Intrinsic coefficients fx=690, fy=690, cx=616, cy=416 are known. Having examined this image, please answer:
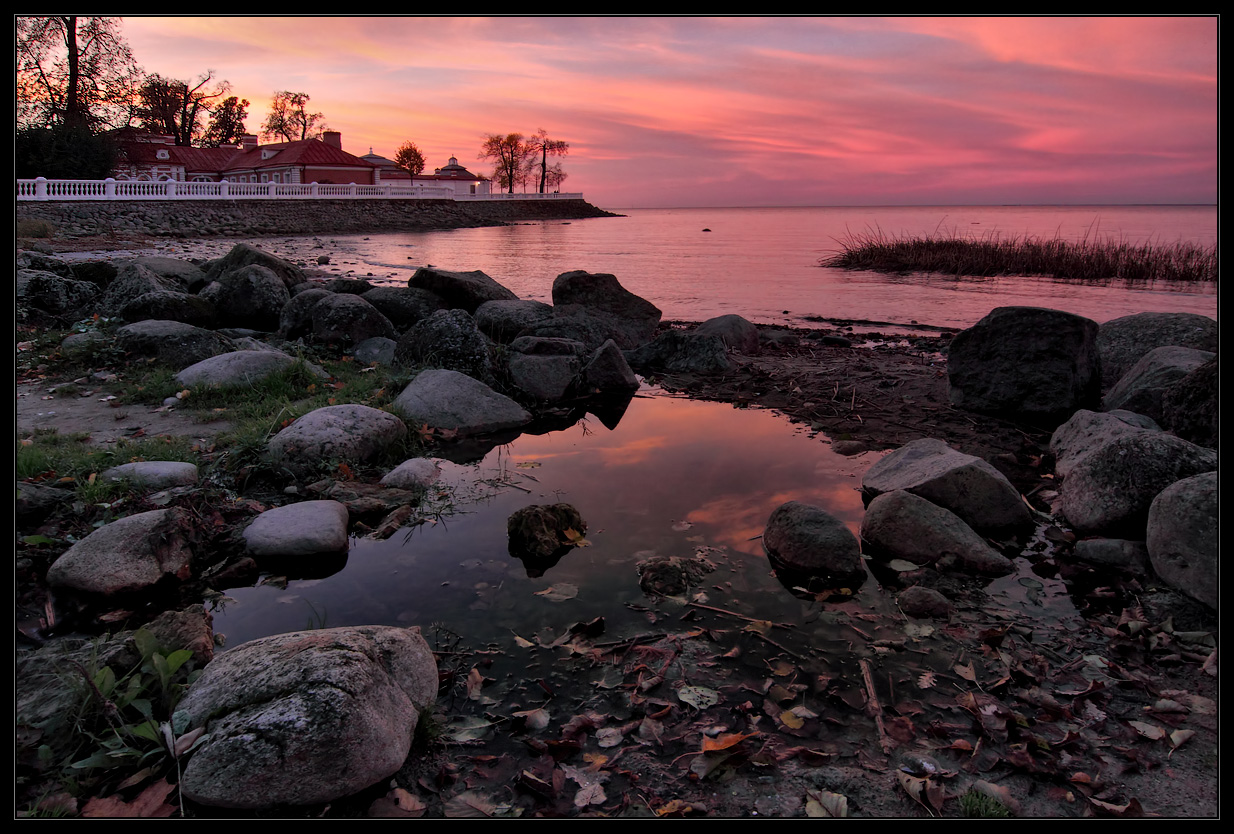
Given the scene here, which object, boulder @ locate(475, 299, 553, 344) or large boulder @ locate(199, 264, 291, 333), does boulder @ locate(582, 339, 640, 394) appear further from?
large boulder @ locate(199, 264, 291, 333)

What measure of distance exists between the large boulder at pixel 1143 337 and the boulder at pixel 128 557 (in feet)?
29.4

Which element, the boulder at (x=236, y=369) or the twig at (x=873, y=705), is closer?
the twig at (x=873, y=705)

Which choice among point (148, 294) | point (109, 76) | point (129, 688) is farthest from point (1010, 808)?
point (109, 76)

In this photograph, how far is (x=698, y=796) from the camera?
8.21ft

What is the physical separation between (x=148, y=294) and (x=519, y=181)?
105785mm

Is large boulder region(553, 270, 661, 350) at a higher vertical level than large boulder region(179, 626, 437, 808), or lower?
higher

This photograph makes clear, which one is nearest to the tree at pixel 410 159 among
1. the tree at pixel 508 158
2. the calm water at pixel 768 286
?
the tree at pixel 508 158

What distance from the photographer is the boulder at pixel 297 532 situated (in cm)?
436

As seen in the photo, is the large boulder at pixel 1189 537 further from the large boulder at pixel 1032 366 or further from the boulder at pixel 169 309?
the boulder at pixel 169 309

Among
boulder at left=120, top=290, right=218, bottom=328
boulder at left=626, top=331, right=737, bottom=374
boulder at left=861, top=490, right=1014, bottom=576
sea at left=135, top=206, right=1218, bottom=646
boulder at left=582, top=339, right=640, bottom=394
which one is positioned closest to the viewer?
sea at left=135, top=206, right=1218, bottom=646

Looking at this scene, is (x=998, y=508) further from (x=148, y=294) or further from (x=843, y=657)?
(x=148, y=294)

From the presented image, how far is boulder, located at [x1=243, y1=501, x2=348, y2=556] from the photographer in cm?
436

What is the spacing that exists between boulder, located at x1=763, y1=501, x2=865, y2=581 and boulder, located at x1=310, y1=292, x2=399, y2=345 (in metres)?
7.01

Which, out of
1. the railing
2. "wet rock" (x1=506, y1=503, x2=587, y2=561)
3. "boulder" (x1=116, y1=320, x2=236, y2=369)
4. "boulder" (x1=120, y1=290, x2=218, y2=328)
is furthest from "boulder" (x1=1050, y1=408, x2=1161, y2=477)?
the railing
